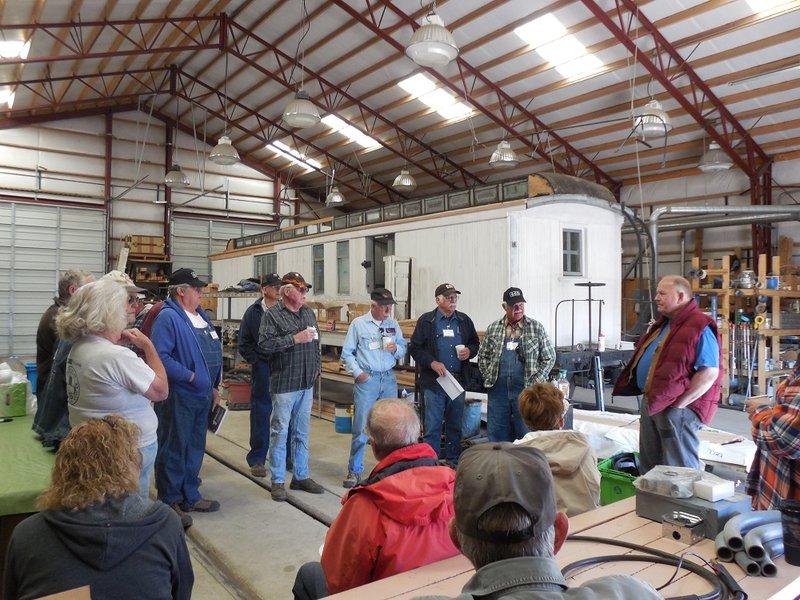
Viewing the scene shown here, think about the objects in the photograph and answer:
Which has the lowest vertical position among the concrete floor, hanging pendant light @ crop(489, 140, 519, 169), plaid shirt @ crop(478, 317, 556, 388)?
the concrete floor

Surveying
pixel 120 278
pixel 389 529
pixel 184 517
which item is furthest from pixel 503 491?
pixel 184 517

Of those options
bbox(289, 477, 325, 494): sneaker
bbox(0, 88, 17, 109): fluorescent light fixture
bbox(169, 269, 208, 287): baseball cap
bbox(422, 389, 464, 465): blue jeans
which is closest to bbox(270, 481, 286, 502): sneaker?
bbox(289, 477, 325, 494): sneaker

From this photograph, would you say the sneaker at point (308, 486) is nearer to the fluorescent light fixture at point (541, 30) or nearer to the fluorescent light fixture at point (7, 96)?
the fluorescent light fixture at point (541, 30)

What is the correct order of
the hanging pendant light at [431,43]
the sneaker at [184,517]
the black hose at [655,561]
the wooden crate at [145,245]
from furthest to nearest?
the wooden crate at [145,245] → the hanging pendant light at [431,43] → the sneaker at [184,517] → the black hose at [655,561]

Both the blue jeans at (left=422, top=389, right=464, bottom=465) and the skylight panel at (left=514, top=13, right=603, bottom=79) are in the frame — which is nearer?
the blue jeans at (left=422, top=389, right=464, bottom=465)

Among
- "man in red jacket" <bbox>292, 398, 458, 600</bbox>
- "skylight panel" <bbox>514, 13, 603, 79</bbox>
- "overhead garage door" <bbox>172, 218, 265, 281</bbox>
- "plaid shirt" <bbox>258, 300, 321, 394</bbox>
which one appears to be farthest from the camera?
"overhead garage door" <bbox>172, 218, 265, 281</bbox>

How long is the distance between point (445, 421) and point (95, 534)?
13.4 ft

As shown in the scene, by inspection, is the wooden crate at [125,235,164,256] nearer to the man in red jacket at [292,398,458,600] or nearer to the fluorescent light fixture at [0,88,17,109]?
the fluorescent light fixture at [0,88,17,109]

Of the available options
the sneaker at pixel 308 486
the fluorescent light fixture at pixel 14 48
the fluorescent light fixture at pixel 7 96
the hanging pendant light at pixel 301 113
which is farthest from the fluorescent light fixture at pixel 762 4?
the fluorescent light fixture at pixel 7 96

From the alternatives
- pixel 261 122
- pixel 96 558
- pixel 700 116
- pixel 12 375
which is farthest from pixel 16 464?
pixel 261 122

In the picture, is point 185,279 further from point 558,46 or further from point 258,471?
point 558,46

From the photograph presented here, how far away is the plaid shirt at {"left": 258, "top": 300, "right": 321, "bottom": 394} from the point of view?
4.57 meters

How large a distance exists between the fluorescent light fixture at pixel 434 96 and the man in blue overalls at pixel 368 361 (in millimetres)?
9237

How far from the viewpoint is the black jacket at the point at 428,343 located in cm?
524
